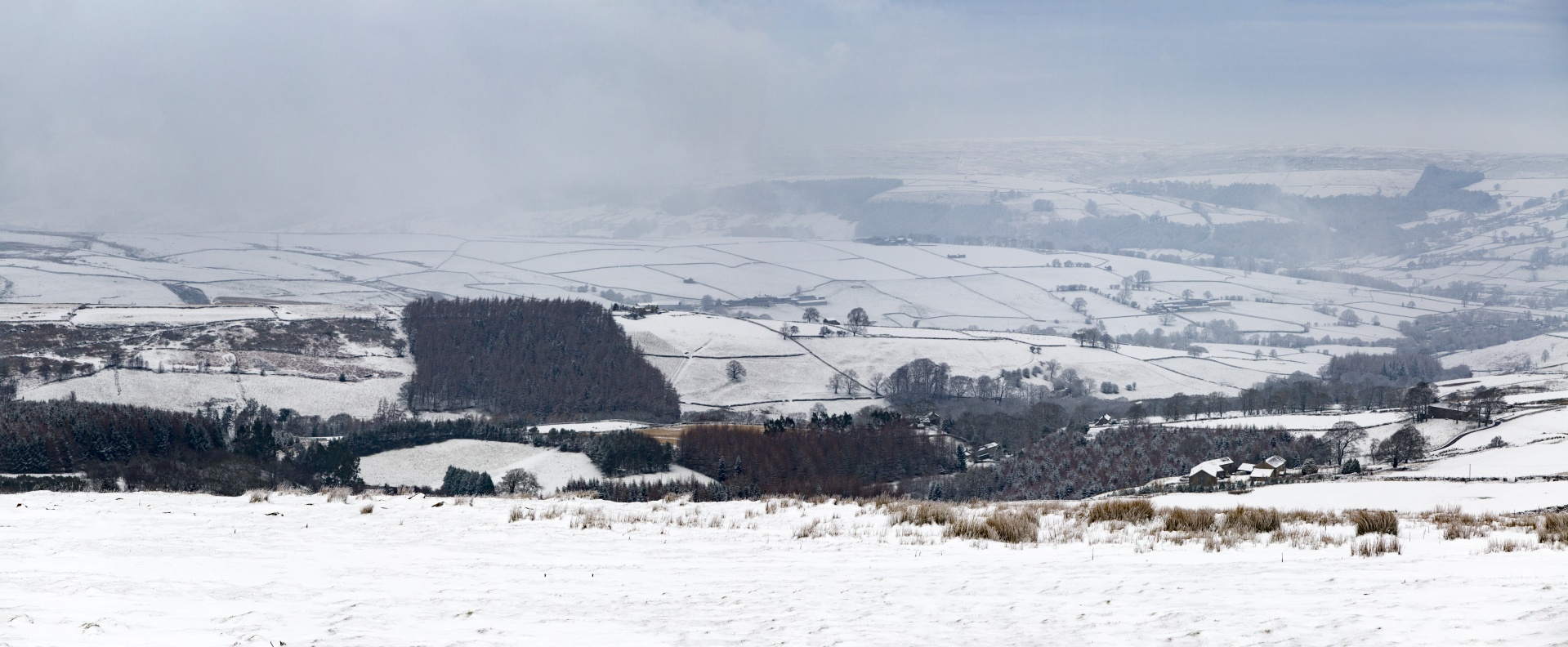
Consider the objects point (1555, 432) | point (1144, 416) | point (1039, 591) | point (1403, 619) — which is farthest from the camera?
point (1144, 416)

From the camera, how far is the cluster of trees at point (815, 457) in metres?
84.3

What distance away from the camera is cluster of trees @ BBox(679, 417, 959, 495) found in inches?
3319

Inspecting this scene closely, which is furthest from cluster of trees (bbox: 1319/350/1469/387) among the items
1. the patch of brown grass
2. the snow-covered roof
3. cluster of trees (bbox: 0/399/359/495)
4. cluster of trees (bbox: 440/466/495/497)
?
the patch of brown grass

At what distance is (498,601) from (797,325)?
17447 cm

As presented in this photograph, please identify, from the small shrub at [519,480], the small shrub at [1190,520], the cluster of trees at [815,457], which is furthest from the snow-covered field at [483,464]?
the small shrub at [1190,520]

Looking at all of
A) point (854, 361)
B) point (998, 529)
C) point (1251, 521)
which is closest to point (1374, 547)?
point (1251, 521)

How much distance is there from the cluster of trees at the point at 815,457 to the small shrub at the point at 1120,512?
5625cm

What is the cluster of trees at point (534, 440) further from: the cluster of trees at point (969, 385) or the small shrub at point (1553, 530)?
the small shrub at point (1553, 530)

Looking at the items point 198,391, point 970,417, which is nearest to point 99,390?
point 198,391

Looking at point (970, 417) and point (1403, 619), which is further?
point (970, 417)

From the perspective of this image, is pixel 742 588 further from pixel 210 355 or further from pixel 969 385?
pixel 969 385

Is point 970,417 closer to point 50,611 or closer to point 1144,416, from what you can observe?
point 1144,416

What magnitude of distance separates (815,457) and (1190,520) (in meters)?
74.9

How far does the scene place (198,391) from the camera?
11744cm
